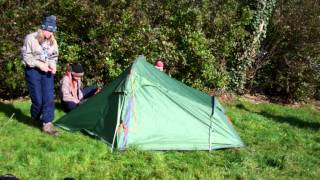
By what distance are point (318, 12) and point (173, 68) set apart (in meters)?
4.13

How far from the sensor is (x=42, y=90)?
8.91 metres

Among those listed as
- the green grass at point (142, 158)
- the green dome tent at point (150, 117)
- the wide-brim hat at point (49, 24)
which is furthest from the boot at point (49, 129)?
the wide-brim hat at point (49, 24)

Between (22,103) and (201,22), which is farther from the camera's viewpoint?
(201,22)

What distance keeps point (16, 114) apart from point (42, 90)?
1.47 m

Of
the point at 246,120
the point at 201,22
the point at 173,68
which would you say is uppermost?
the point at 201,22

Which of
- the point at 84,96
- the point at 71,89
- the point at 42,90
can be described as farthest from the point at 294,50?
the point at 42,90

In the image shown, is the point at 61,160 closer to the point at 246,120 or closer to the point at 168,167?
the point at 168,167

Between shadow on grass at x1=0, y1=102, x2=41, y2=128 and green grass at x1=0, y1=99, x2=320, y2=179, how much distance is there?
2 centimetres

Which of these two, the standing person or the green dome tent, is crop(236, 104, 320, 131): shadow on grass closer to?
the green dome tent

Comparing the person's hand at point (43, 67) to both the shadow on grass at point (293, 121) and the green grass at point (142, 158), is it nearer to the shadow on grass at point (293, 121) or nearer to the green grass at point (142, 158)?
the green grass at point (142, 158)

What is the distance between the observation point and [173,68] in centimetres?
1298

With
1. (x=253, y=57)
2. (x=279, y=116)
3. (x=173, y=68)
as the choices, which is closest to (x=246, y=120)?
(x=279, y=116)

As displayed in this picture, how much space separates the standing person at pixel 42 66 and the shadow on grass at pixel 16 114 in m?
0.44

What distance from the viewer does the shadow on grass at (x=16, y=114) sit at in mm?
9508
